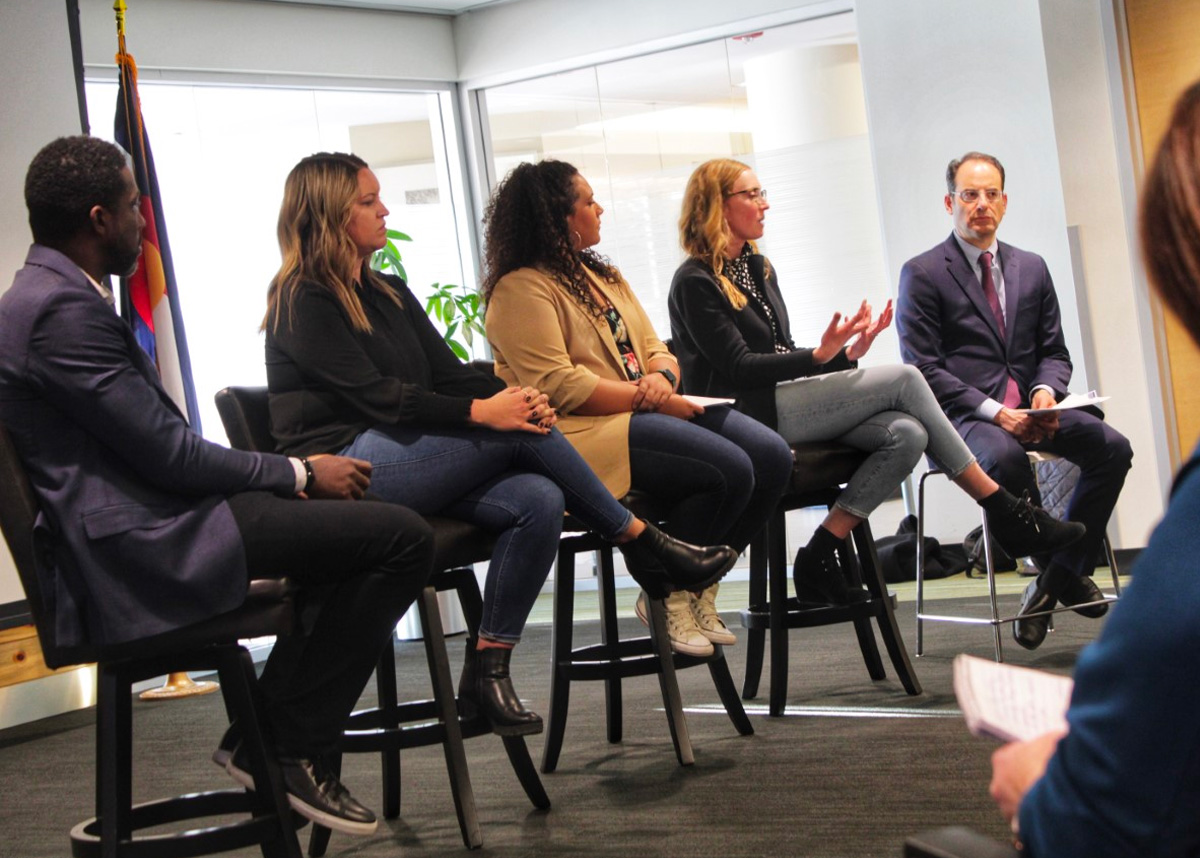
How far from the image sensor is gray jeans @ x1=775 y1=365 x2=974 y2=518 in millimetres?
3539

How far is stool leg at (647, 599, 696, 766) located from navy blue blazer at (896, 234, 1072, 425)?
1.56 metres

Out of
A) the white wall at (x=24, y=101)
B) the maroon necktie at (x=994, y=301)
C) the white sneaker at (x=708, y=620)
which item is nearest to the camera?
the white sneaker at (x=708, y=620)

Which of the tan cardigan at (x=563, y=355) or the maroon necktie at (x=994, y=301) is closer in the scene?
the tan cardigan at (x=563, y=355)

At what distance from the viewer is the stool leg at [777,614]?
11.7ft

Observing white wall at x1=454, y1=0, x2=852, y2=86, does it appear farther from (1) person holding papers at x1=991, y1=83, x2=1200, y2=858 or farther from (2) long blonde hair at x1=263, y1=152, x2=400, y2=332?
(1) person holding papers at x1=991, y1=83, x2=1200, y2=858

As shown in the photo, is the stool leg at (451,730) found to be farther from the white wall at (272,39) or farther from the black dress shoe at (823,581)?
the white wall at (272,39)

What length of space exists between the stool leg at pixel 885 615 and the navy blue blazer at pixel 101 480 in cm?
201

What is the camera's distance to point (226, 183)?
250 inches

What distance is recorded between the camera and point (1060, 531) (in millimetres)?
3725

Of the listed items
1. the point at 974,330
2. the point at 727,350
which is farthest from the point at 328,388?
the point at 974,330

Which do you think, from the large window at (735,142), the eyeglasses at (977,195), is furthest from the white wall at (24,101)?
the eyeglasses at (977,195)

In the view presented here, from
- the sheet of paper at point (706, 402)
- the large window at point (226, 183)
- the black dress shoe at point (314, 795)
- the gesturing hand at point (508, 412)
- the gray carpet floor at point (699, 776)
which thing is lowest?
the gray carpet floor at point (699, 776)

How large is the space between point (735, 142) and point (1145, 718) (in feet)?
20.7

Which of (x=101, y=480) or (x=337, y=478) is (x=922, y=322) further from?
(x=101, y=480)
